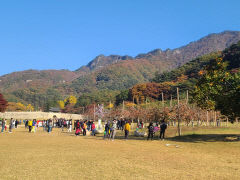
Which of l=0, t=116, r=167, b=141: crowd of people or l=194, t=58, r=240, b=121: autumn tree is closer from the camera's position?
l=194, t=58, r=240, b=121: autumn tree

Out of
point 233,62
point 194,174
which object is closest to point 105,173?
point 194,174

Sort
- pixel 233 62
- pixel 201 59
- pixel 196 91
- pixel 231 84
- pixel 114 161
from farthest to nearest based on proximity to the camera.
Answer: pixel 201 59 → pixel 233 62 → pixel 196 91 → pixel 231 84 → pixel 114 161

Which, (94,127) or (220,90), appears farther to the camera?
(94,127)

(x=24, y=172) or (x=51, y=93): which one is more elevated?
(x=51, y=93)

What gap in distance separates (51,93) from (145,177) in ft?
586

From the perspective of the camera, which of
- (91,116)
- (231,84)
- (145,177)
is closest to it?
(145,177)

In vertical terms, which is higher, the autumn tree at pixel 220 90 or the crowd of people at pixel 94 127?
the autumn tree at pixel 220 90

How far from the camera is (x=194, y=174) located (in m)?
7.68

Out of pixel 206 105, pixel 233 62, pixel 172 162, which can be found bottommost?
pixel 172 162

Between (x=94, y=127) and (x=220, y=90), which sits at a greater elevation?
(x=220, y=90)

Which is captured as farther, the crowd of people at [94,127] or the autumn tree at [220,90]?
the crowd of people at [94,127]

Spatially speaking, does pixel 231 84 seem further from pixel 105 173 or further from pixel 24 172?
pixel 24 172

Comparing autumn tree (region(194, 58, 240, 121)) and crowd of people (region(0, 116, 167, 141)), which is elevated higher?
autumn tree (region(194, 58, 240, 121))

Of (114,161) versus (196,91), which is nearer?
(114,161)
